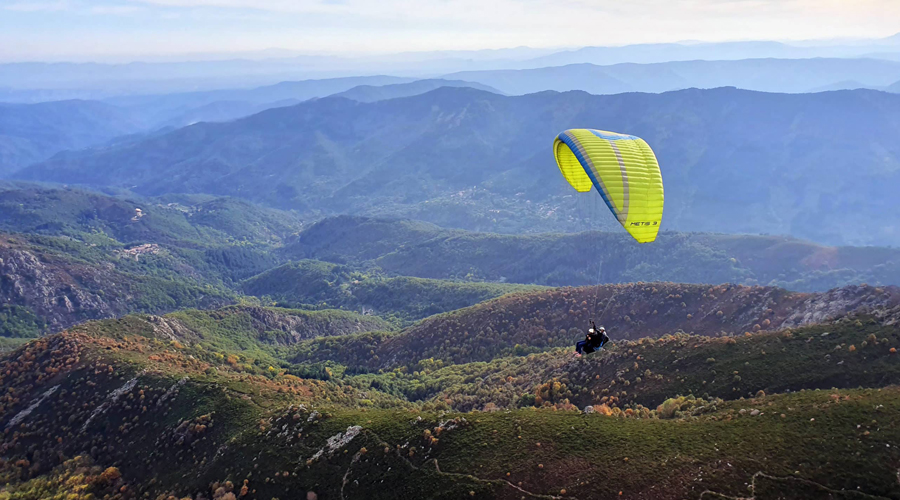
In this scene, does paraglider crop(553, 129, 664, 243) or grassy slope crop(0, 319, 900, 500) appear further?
paraglider crop(553, 129, 664, 243)

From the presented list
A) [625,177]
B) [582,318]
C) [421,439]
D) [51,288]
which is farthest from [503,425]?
[51,288]

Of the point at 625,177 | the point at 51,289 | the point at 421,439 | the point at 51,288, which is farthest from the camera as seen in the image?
the point at 51,288

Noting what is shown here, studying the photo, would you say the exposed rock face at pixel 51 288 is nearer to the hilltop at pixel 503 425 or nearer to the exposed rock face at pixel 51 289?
the exposed rock face at pixel 51 289

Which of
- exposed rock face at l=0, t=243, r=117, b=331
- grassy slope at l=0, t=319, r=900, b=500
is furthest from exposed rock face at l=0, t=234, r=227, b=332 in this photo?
grassy slope at l=0, t=319, r=900, b=500

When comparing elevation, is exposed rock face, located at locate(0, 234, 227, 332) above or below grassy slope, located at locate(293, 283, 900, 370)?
below

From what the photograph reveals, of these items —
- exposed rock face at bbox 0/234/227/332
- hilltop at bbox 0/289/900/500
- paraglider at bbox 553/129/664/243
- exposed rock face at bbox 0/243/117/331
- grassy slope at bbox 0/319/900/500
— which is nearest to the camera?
grassy slope at bbox 0/319/900/500

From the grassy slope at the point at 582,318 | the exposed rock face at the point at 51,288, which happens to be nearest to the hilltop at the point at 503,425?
the grassy slope at the point at 582,318

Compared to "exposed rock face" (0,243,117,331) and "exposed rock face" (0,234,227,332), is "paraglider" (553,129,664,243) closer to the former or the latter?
"exposed rock face" (0,234,227,332)

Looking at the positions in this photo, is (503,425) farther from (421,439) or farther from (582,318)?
(582,318)
